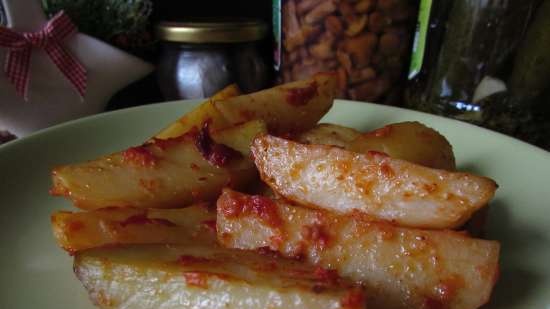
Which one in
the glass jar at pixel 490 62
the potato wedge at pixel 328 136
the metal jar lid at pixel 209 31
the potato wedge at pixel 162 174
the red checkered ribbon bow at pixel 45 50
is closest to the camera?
the potato wedge at pixel 162 174

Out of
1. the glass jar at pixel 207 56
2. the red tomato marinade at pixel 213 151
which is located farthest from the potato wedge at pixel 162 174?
the glass jar at pixel 207 56

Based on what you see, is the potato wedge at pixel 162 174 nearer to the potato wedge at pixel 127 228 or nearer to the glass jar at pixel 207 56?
the potato wedge at pixel 127 228

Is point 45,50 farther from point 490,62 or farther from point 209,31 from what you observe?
point 490,62

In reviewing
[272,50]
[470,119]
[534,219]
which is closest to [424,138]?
[534,219]

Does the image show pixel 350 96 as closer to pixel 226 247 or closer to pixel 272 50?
pixel 272 50

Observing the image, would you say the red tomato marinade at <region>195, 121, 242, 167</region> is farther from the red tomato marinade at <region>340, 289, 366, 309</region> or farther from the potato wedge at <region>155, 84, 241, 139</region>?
the red tomato marinade at <region>340, 289, 366, 309</region>

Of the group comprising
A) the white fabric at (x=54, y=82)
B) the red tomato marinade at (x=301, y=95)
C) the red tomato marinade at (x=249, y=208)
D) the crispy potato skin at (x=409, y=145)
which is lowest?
the white fabric at (x=54, y=82)
